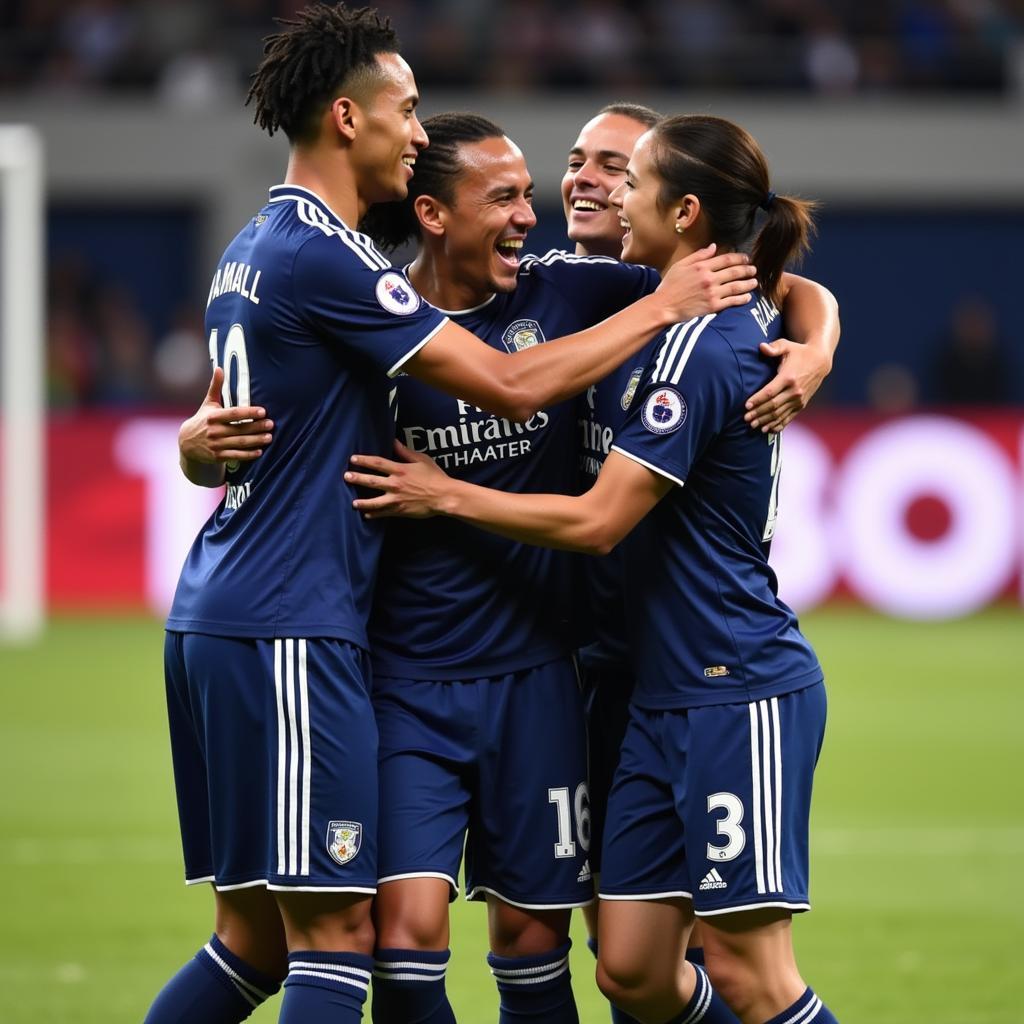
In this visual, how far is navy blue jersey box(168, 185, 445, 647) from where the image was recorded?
3797mm

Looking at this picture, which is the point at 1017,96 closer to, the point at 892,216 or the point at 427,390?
the point at 892,216

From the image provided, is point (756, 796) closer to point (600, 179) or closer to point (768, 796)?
point (768, 796)

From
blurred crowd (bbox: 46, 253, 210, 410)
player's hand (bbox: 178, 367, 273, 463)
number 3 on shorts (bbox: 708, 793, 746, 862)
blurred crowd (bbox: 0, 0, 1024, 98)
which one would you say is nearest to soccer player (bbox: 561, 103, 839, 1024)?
number 3 on shorts (bbox: 708, 793, 746, 862)

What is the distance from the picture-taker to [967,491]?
14102 mm

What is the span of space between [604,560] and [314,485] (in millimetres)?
774

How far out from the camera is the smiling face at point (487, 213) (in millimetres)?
4215

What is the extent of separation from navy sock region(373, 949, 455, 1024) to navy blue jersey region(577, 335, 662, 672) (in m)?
0.80

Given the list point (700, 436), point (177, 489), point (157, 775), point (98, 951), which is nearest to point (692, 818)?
point (700, 436)

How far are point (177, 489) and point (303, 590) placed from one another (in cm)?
995

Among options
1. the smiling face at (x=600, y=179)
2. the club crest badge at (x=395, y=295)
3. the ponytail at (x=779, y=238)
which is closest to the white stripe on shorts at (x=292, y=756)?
the club crest badge at (x=395, y=295)

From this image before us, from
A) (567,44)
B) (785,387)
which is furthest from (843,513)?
(785,387)

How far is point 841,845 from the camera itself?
7.56 meters

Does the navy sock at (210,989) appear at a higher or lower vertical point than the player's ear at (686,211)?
lower

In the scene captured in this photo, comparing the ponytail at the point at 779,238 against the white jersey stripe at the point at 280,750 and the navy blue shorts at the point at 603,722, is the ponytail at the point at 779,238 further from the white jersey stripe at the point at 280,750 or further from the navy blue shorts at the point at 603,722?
the white jersey stripe at the point at 280,750
